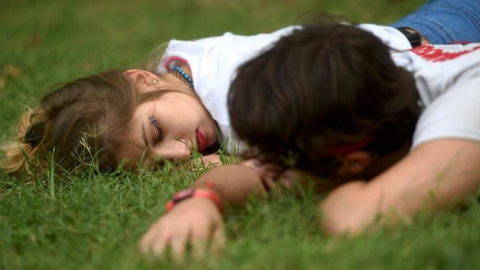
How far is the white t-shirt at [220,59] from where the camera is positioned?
10.0ft

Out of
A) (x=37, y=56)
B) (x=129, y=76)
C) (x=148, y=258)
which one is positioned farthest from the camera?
(x=37, y=56)

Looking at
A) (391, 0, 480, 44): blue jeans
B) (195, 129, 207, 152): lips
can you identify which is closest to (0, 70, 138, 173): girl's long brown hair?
(195, 129, 207, 152): lips

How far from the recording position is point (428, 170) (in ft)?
6.15

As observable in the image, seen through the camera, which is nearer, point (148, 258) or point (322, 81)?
point (148, 258)

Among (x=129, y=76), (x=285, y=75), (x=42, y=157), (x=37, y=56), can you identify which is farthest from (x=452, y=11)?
(x=37, y=56)

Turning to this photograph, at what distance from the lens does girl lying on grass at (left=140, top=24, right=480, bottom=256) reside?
1.87 meters

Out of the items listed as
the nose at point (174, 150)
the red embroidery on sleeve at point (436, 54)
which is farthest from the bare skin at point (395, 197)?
the nose at point (174, 150)

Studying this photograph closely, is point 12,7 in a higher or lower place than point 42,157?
lower

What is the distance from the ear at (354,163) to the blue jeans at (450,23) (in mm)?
1536

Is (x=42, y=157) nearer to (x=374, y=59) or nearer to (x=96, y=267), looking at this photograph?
(x=96, y=267)

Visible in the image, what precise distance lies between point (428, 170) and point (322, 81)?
383 millimetres

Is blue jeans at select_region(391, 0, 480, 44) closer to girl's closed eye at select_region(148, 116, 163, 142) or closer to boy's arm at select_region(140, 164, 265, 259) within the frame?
girl's closed eye at select_region(148, 116, 163, 142)

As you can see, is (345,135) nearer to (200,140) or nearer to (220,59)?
(200,140)

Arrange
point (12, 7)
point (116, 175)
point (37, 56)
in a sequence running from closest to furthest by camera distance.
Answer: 1. point (116, 175)
2. point (37, 56)
3. point (12, 7)
